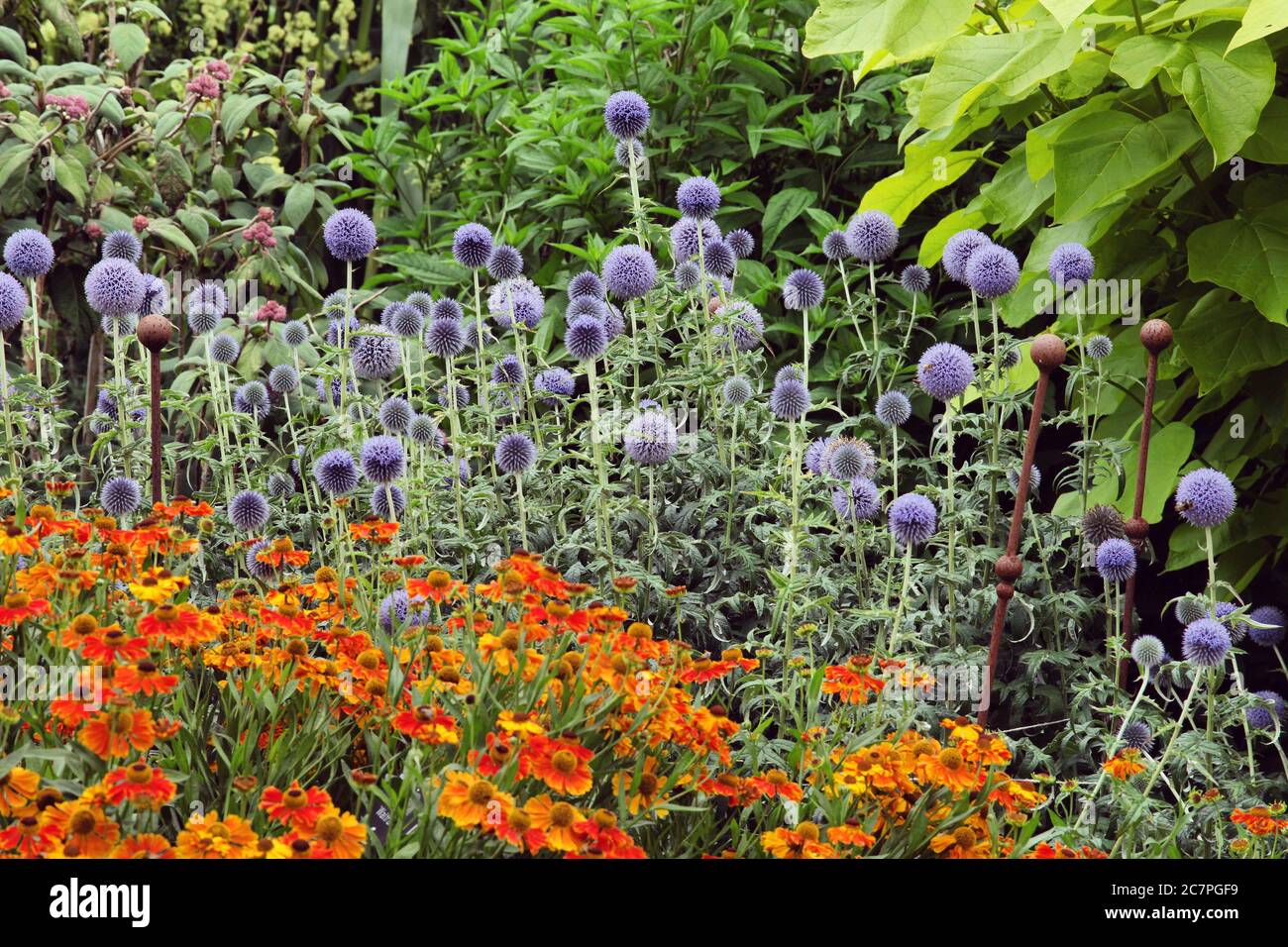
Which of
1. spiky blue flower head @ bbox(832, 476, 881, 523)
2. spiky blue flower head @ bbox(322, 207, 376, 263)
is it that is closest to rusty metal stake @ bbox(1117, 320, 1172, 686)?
spiky blue flower head @ bbox(832, 476, 881, 523)

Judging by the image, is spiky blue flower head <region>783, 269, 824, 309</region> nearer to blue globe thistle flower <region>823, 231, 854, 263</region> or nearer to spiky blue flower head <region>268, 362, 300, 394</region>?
blue globe thistle flower <region>823, 231, 854, 263</region>

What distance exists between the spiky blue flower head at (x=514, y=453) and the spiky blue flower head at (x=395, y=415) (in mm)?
305

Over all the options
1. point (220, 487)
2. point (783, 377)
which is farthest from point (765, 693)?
point (220, 487)

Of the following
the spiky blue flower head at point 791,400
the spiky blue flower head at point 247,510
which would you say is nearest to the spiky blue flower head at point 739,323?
the spiky blue flower head at point 791,400

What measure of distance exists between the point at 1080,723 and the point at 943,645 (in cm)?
30

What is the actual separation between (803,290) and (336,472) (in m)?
0.99

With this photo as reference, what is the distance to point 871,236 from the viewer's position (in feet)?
8.66

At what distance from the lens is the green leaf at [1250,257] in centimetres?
231

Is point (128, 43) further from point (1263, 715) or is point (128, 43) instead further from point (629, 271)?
point (1263, 715)

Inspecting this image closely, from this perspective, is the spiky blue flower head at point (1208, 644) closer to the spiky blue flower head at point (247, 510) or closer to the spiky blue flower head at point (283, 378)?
the spiky blue flower head at point (247, 510)

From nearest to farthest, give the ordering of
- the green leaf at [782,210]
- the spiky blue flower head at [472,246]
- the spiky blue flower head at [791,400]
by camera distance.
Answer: the spiky blue flower head at [791,400] → the spiky blue flower head at [472,246] → the green leaf at [782,210]
